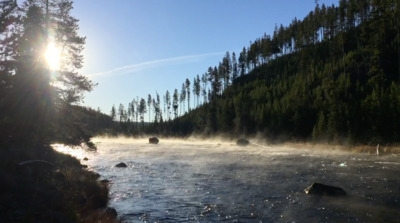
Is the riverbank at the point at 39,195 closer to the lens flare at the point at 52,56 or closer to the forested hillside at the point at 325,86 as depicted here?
the lens flare at the point at 52,56

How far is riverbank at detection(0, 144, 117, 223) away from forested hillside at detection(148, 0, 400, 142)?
4420 cm

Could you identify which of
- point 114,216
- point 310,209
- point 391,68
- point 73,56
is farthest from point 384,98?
point 114,216

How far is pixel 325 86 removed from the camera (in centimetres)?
7219

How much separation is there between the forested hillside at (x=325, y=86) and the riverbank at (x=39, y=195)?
44.2 metres

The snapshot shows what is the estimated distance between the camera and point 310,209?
1728 cm

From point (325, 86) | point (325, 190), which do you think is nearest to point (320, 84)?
point (325, 86)

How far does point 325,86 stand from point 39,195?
2697 inches

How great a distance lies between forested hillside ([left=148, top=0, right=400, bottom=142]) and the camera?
55.9 m

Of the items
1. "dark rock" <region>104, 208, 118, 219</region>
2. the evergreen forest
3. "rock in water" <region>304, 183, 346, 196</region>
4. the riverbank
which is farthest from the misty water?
the evergreen forest

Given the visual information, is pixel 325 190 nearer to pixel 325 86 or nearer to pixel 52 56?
pixel 52 56

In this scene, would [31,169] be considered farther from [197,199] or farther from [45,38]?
[45,38]

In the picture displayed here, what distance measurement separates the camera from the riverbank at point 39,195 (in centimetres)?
1048

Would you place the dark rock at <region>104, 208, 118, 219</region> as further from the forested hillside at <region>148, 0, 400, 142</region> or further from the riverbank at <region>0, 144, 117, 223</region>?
the forested hillside at <region>148, 0, 400, 142</region>

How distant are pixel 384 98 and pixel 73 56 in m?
46.4
